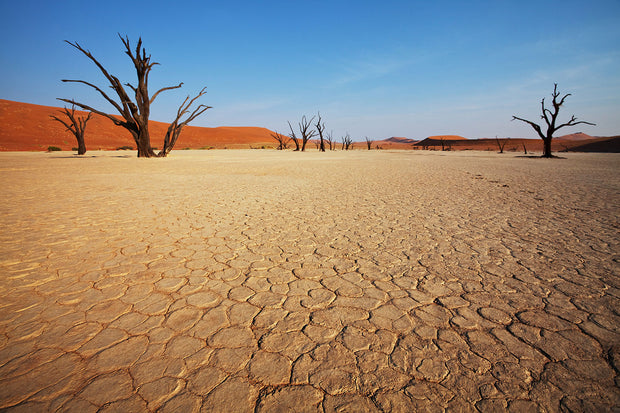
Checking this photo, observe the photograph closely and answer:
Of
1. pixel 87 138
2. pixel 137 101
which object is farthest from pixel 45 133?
pixel 137 101

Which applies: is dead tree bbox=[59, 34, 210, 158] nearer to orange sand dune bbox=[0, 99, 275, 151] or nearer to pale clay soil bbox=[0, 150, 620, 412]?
Answer: pale clay soil bbox=[0, 150, 620, 412]

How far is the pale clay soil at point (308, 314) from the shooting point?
4.11 feet

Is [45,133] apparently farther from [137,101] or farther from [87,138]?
[137,101]

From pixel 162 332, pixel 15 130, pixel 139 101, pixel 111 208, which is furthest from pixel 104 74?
pixel 15 130

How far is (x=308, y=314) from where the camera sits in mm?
1832

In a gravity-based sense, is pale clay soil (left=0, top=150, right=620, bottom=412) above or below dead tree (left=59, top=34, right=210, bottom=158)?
below

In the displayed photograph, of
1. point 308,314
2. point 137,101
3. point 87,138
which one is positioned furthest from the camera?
point 87,138

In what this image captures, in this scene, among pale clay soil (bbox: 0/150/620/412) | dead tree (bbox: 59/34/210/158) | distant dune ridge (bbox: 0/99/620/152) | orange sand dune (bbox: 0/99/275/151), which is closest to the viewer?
pale clay soil (bbox: 0/150/620/412)

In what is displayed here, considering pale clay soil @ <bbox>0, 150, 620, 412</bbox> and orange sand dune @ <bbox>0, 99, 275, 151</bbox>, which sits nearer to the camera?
pale clay soil @ <bbox>0, 150, 620, 412</bbox>

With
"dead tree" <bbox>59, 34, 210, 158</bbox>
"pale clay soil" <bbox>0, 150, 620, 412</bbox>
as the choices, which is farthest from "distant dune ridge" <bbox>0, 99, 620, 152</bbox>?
"pale clay soil" <bbox>0, 150, 620, 412</bbox>

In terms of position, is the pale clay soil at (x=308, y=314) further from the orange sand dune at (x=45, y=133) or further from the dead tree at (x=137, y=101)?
the orange sand dune at (x=45, y=133)

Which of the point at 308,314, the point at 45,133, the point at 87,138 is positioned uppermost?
the point at 45,133

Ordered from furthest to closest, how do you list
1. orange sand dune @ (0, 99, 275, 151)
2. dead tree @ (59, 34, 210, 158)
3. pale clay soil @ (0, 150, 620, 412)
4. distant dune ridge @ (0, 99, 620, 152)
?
orange sand dune @ (0, 99, 275, 151), distant dune ridge @ (0, 99, 620, 152), dead tree @ (59, 34, 210, 158), pale clay soil @ (0, 150, 620, 412)

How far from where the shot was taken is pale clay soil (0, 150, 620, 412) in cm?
125
